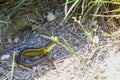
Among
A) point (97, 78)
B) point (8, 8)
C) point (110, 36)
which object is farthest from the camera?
point (8, 8)

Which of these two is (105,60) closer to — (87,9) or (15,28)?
(87,9)

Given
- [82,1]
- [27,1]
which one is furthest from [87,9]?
[27,1]

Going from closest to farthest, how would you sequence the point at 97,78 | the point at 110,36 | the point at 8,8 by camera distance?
the point at 97,78 < the point at 110,36 < the point at 8,8

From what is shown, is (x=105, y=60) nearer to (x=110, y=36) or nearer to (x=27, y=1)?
(x=110, y=36)

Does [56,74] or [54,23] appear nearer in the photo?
[56,74]

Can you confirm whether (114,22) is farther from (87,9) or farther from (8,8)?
(8,8)

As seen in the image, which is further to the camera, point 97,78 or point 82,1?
point 82,1

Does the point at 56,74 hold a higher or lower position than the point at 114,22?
lower

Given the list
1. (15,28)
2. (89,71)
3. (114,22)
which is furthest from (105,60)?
(15,28)

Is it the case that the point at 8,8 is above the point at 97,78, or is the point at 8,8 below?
above
